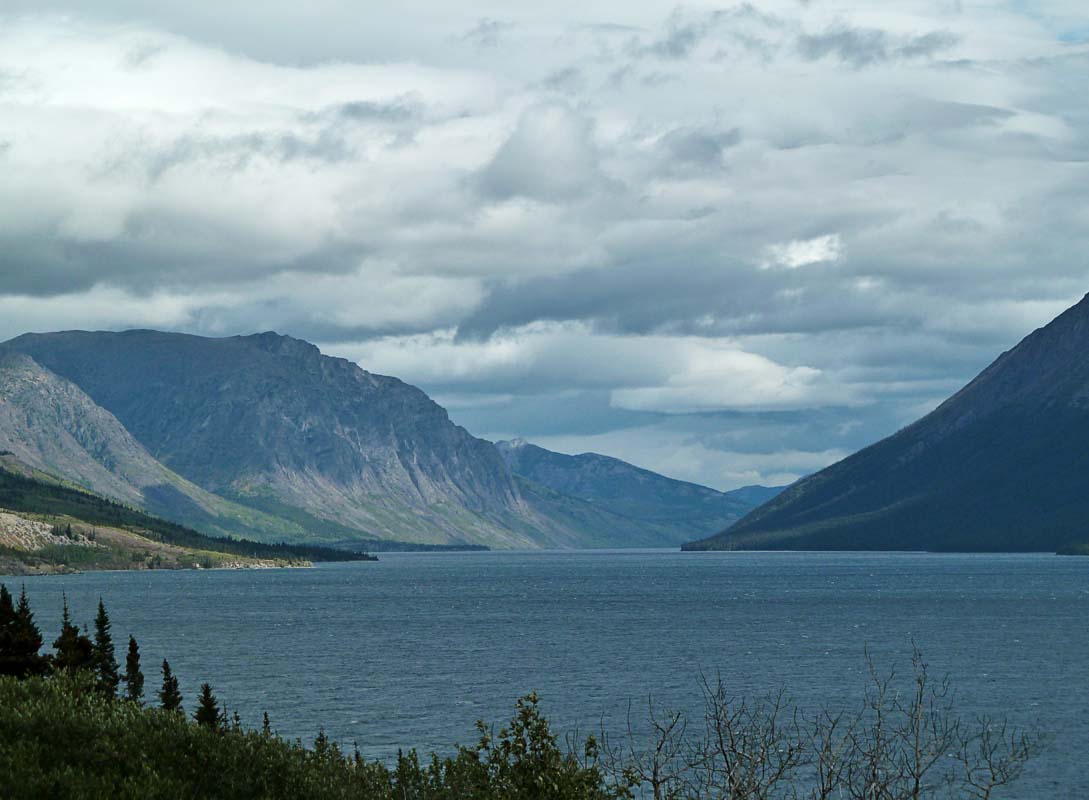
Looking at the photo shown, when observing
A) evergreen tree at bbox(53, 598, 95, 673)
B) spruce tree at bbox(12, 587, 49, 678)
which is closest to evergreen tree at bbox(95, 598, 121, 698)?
evergreen tree at bbox(53, 598, 95, 673)

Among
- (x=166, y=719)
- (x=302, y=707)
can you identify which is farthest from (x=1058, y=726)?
(x=166, y=719)

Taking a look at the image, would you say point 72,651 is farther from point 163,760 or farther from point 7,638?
point 163,760

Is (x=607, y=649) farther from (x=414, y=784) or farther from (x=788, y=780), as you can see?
(x=414, y=784)

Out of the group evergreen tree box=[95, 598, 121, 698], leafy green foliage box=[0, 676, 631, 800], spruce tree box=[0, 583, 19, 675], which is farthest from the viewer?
evergreen tree box=[95, 598, 121, 698]

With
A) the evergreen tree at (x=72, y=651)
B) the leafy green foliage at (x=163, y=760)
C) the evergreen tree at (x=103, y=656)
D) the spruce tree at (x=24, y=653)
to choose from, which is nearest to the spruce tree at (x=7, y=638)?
the spruce tree at (x=24, y=653)

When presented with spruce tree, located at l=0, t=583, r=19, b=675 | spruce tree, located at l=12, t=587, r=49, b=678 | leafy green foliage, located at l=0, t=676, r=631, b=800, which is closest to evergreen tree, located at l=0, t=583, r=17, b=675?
spruce tree, located at l=0, t=583, r=19, b=675

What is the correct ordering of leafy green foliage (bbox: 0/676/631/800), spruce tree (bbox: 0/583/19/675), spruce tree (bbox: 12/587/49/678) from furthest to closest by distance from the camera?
spruce tree (bbox: 12/587/49/678)
spruce tree (bbox: 0/583/19/675)
leafy green foliage (bbox: 0/676/631/800)

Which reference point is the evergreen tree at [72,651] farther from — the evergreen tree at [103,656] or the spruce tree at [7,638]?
the evergreen tree at [103,656]

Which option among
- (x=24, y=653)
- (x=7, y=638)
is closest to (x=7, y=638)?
(x=7, y=638)

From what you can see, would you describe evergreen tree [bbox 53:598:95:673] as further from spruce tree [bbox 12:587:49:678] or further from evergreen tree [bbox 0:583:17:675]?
evergreen tree [bbox 0:583:17:675]

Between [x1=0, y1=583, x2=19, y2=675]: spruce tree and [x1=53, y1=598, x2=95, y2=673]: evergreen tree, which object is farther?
[x1=53, y1=598, x2=95, y2=673]: evergreen tree

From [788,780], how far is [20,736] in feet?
200

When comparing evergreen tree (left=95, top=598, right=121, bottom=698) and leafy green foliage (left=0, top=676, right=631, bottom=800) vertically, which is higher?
leafy green foliage (left=0, top=676, right=631, bottom=800)

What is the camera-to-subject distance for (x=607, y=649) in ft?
618
